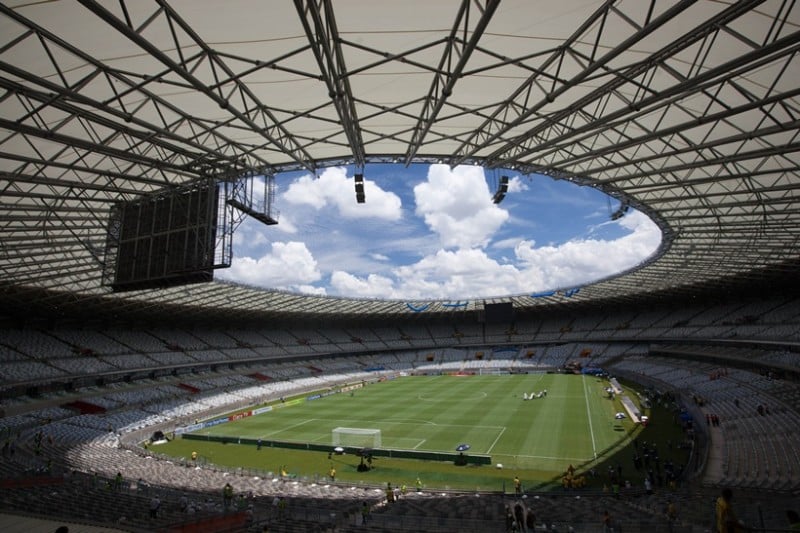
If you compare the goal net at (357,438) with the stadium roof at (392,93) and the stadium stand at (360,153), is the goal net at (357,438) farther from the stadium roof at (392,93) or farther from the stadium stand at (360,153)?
the stadium roof at (392,93)

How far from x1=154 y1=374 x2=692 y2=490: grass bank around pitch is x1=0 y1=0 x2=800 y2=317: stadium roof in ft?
50.9

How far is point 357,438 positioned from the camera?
107 feet

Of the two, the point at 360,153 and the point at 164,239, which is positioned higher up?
the point at 360,153

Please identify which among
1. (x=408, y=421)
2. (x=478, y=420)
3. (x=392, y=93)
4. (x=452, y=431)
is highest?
(x=392, y=93)

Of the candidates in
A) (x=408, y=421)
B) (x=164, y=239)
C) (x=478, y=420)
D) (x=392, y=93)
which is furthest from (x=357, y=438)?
(x=392, y=93)

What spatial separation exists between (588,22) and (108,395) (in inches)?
2015

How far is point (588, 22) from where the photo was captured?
32.6 feet

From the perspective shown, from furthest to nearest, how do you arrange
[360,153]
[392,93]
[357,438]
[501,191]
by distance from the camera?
[357,438]
[501,191]
[360,153]
[392,93]

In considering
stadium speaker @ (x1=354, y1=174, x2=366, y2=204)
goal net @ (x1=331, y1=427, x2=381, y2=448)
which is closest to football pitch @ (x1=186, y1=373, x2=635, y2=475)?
goal net @ (x1=331, y1=427, x2=381, y2=448)

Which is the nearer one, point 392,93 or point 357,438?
point 392,93

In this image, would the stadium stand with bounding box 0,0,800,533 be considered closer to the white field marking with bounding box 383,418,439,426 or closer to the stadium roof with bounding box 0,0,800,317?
the stadium roof with bounding box 0,0,800,317

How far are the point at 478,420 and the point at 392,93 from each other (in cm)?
3033

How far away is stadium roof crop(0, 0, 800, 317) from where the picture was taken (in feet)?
31.9

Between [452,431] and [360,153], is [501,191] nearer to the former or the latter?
[360,153]
